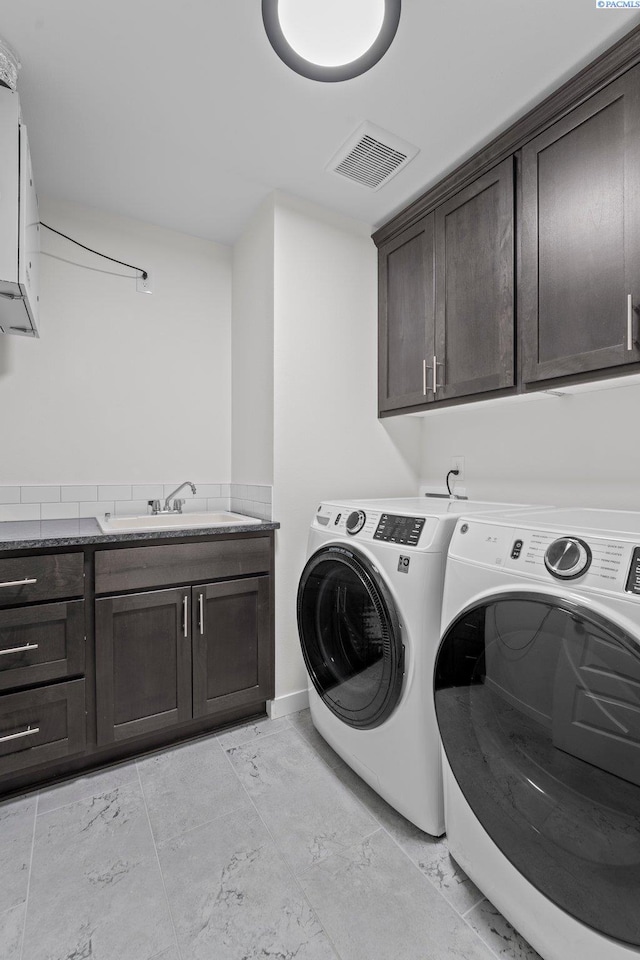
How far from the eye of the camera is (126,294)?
2.37 m

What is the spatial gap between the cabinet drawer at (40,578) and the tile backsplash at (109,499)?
651 mm

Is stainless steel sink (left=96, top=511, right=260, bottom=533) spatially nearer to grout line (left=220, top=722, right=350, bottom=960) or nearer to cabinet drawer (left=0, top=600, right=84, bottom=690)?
cabinet drawer (left=0, top=600, right=84, bottom=690)

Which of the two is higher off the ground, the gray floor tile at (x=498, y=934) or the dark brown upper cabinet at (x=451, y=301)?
the dark brown upper cabinet at (x=451, y=301)

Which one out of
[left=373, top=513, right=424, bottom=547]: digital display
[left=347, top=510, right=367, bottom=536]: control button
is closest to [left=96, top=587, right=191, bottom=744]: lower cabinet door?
[left=347, top=510, right=367, bottom=536]: control button

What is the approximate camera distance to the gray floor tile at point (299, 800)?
1.42m

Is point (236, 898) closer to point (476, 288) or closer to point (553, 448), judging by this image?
point (553, 448)

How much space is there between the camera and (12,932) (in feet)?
3.75

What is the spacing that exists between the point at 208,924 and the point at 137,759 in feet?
2.63

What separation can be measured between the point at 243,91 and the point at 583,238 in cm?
126

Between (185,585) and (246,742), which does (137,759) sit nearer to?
(246,742)

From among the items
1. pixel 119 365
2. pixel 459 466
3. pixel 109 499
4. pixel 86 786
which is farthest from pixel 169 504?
pixel 459 466

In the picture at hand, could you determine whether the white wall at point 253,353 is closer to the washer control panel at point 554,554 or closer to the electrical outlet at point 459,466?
the electrical outlet at point 459,466

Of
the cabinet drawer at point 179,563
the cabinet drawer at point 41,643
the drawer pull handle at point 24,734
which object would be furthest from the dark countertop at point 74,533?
the drawer pull handle at point 24,734

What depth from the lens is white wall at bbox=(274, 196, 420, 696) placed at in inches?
84.9
